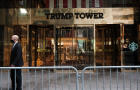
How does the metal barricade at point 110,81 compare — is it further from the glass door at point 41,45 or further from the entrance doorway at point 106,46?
the glass door at point 41,45

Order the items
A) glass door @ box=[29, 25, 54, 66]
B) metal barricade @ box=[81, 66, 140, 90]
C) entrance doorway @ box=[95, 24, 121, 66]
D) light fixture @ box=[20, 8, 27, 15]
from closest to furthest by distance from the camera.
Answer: metal barricade @ box=[81, 66, 140, 90], light fixture @ box=[20, 8, 27, 15], glass door @ box=[29, 25, 54, 66], entrance doorway @ box=[95, 24, 121, 66]

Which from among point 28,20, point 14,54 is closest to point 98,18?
point 28,20

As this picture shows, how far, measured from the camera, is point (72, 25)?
12.7 metres

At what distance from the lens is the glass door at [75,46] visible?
12742mm

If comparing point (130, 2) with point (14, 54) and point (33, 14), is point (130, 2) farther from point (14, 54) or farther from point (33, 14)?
point (14, 54)

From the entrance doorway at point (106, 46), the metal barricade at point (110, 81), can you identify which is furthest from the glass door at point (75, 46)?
the metal barricade at point (110, 81)

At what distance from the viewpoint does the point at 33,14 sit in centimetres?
1270

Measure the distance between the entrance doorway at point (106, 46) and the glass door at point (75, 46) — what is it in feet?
3.13

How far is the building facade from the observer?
12.6 meters

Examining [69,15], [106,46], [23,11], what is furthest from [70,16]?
[106,46]

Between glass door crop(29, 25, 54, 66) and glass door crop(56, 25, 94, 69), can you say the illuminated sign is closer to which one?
glass door crop(56, 25, 94, 69)

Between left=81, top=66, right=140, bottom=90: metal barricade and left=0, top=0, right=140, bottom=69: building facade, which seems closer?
left=81, top=66, right=140, bottom=90: metal barricade

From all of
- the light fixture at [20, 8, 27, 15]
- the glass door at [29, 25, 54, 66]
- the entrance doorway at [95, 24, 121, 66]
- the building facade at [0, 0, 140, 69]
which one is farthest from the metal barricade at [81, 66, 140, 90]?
the light fixture at [20, 8, 27, 15]

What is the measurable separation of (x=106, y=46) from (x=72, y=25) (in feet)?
9.34
